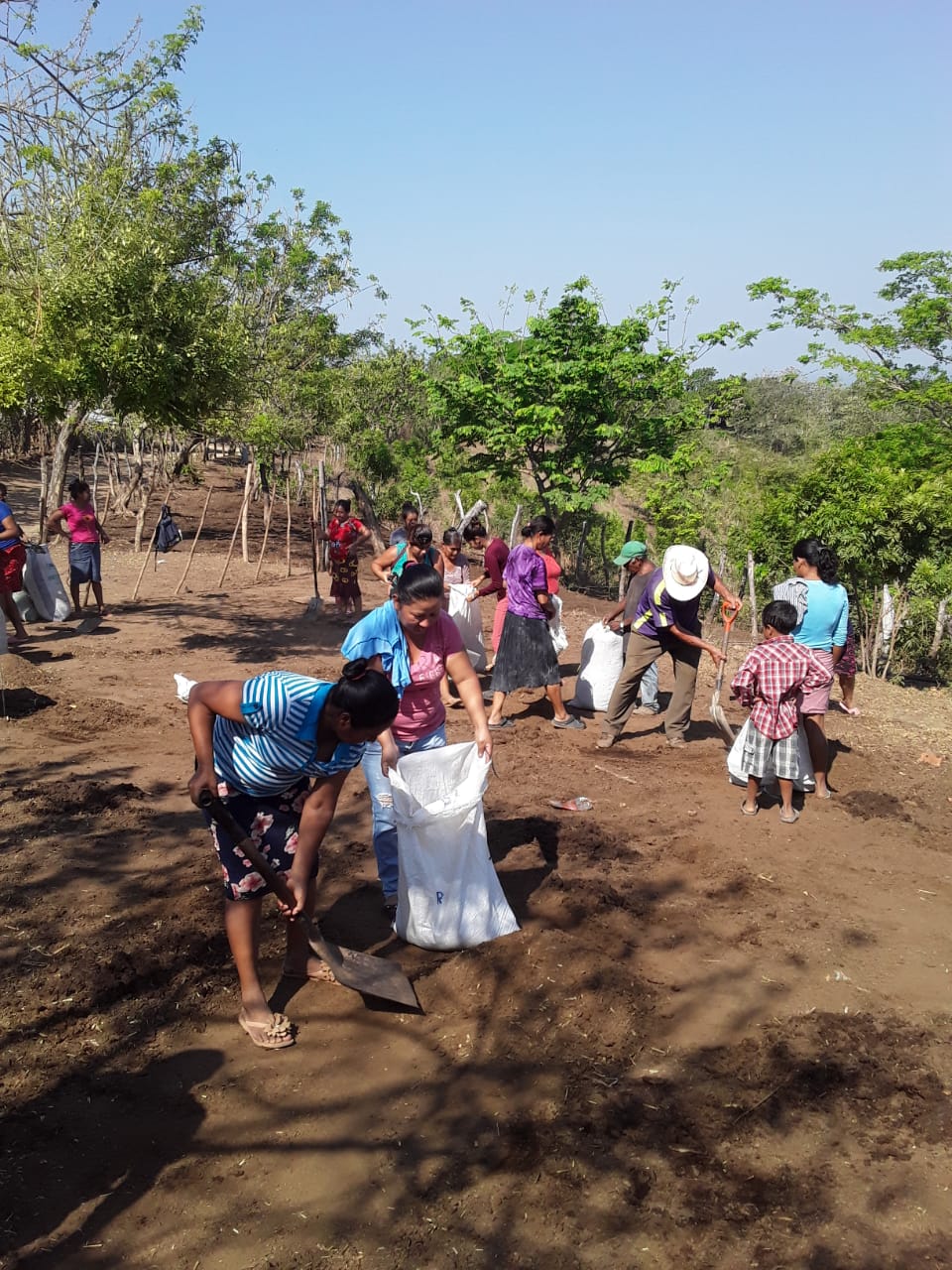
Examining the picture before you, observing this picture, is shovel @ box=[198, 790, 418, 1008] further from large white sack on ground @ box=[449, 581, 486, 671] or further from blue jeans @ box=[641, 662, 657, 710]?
blue jeans @ box=[641, 662, 657, 710]

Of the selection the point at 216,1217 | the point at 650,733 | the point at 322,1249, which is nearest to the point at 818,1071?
the point at 322,1249

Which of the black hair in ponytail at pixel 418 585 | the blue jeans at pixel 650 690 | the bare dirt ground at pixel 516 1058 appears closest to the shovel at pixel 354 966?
the bare dirt ground at pixel 516 1058

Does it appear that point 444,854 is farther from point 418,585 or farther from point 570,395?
point 570,395

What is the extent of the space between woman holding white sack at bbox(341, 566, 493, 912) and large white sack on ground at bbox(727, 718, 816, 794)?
2.27 metres

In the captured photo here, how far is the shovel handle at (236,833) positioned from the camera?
288 cm

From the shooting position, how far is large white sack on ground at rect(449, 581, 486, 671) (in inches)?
314

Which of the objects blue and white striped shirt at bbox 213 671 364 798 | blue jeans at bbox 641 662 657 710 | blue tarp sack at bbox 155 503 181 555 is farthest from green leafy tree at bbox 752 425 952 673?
blue tarp sack at bbox 155 503 181 555

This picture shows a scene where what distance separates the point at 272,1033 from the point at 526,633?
423 cm

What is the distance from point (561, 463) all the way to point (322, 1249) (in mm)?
14622

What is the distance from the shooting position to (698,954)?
3.88 meters

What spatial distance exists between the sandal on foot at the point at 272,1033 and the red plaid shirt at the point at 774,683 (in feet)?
10.2

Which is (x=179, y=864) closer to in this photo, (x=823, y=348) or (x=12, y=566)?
(x=12, y=566)


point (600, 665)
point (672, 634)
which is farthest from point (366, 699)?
point (600, 665)

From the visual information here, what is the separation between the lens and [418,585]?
364 cm
